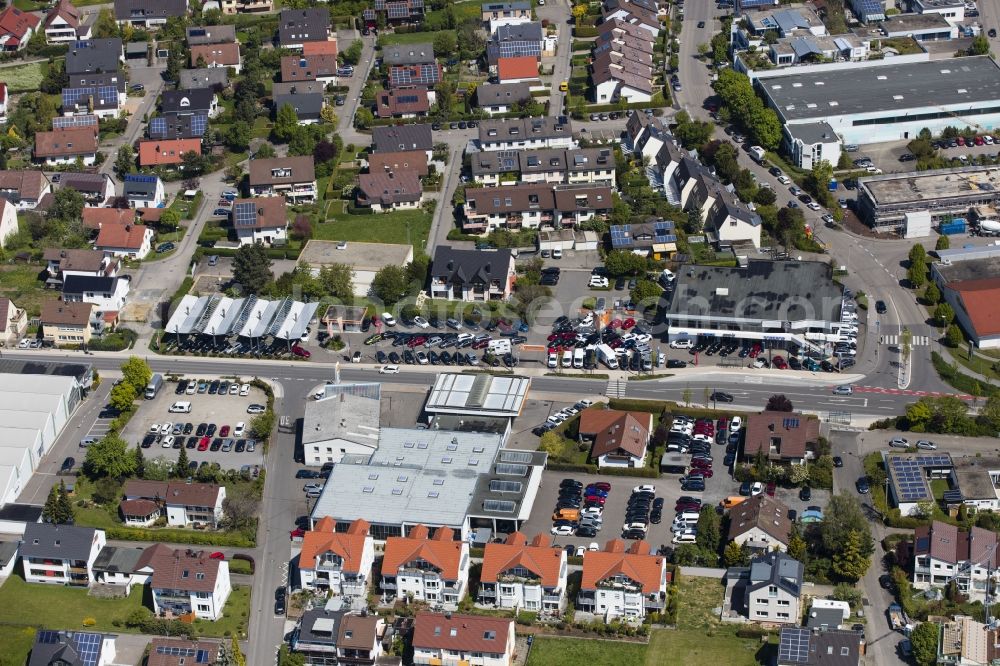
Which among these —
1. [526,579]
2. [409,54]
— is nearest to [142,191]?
[409,54]

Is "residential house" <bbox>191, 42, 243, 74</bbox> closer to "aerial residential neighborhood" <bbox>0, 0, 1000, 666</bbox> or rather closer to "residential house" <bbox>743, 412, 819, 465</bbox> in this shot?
"aerial residential neighborhood" <bbox>0, 0, 1000, 666</bbox>

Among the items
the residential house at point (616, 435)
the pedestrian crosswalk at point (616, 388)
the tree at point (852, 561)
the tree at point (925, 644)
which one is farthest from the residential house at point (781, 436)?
the tree at point (925, 644)

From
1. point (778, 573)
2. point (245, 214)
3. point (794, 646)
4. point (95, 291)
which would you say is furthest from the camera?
point (245, 214)

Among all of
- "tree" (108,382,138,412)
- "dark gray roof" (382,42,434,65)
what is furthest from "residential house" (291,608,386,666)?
"dark gray roof" (382,42,434,65)

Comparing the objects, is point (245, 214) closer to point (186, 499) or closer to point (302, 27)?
point (186, 499)

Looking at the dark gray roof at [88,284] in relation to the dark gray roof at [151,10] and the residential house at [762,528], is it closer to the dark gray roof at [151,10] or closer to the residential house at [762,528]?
the residential house at [762,528]

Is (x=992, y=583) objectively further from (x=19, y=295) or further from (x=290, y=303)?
(x=19, y=295)

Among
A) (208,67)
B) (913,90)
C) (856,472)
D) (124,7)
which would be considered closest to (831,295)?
(856,472)
